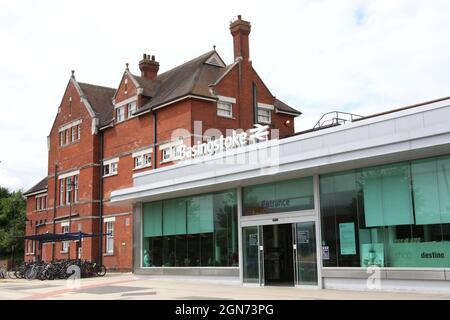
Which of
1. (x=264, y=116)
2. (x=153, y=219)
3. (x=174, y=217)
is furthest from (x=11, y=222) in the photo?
(x=174, y=217)

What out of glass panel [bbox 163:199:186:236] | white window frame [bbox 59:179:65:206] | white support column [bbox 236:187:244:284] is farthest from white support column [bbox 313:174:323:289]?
white window frame [bbox 59:179:65:206]

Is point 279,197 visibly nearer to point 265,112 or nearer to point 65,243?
point 265,112

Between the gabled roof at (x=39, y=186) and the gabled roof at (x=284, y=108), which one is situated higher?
the gabled roof at (x=284, y=108)

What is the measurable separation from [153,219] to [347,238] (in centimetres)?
1187

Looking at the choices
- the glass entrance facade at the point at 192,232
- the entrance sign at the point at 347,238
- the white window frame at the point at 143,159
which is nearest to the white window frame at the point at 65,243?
the white window frame at the point at 143,159

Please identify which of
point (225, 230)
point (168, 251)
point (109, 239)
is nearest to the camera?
point (225, 230)

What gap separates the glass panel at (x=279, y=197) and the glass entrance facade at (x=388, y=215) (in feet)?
2.43

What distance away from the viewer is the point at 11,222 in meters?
69.0

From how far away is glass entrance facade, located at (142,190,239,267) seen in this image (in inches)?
910

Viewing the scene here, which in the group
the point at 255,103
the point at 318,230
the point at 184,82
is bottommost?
the point at 318,230

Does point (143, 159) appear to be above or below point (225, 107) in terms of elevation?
below

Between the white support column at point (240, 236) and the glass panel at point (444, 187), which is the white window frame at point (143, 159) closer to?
the white support column at point (240, 236)

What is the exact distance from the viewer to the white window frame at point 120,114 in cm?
4027
